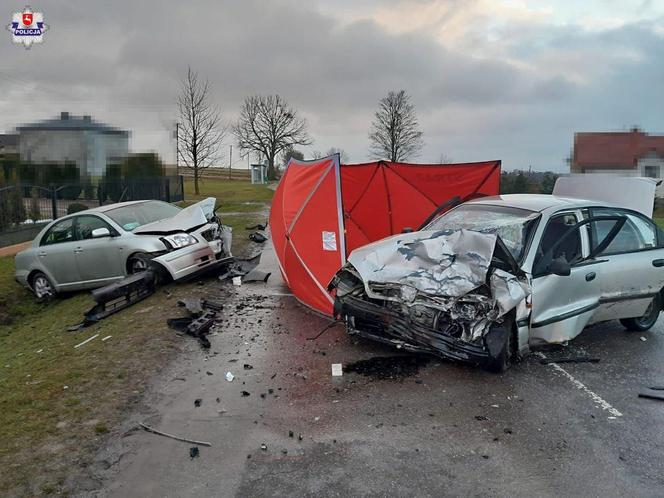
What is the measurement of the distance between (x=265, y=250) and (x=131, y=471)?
29.3ft

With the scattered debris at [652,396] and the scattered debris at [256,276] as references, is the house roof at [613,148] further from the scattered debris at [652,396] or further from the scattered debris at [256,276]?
the scattered debris at [652,396]

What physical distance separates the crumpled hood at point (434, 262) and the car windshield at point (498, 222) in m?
0.41

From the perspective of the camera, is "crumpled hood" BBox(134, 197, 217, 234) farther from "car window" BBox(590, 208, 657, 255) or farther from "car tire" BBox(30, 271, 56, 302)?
"car window" BBox(590, 208, 657, 255)

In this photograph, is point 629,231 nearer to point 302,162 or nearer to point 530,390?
point 530,390

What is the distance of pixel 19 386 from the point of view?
4895 millimetres

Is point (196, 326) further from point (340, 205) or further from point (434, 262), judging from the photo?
point (434, 262)

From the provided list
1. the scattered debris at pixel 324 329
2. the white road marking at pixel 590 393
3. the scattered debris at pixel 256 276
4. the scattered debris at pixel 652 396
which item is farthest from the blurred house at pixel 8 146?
the scattered debris at pixel 652 396

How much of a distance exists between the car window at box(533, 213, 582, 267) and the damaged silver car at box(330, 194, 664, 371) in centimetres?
1

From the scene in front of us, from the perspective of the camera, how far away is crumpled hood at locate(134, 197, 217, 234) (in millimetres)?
8336

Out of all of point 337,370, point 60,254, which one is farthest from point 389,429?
point 60,254

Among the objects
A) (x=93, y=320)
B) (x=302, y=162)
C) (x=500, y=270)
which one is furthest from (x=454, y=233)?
(x=93, y=320)

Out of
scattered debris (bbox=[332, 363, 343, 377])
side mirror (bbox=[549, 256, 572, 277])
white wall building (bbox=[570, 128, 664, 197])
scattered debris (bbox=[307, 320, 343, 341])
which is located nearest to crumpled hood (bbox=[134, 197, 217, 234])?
scattered debris (bbox=[307, 320, 343, 341])

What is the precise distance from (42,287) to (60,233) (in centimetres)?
124

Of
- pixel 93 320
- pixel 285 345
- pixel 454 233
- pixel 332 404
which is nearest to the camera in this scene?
pixel 332 404
